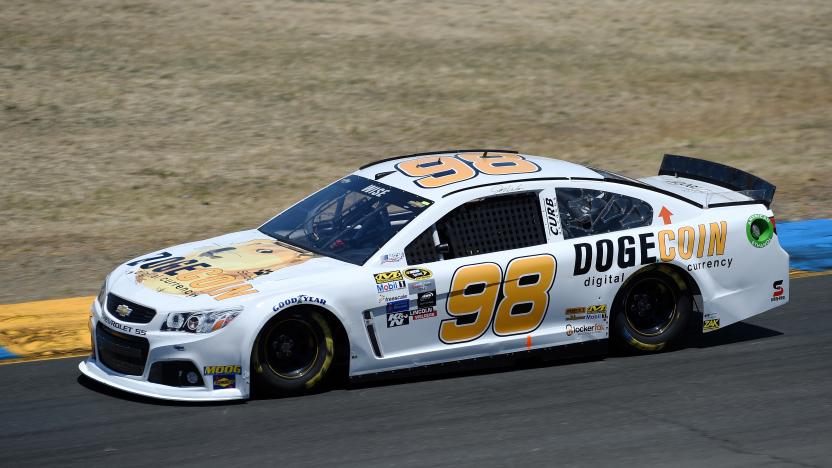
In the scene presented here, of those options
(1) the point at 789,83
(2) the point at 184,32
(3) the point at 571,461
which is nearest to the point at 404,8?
(2) the point at 184,32

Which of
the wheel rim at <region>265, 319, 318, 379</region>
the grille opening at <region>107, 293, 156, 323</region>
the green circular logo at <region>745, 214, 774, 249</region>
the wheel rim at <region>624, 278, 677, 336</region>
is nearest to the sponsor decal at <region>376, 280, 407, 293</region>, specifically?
the wheel rim at <region>265, 319, 318, 379</region>

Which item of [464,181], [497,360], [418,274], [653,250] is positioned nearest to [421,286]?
[418,274]

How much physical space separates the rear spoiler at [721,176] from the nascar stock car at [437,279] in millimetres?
18

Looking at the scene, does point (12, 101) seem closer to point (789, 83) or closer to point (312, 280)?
point (312, 280)

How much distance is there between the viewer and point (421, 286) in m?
7.91

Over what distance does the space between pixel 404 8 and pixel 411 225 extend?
13971 millimetres

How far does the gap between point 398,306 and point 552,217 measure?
1.36 m

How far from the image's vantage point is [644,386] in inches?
320

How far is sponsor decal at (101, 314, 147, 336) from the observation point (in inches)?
295

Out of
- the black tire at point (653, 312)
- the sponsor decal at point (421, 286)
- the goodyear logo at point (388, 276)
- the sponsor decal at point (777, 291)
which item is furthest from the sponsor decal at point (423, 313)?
the sponsor decal at point (777, 291)

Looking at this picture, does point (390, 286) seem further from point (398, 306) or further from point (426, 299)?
point (426, 299)

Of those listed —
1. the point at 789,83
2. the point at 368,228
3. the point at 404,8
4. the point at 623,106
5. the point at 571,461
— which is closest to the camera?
the point at 571,461

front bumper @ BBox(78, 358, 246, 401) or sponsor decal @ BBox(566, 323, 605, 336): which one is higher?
front bumper @ BBox(78, 358, 246, 401)

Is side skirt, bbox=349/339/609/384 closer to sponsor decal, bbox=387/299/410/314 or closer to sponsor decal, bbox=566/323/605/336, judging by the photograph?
sponsor decal, bbox=566/323/605/336
